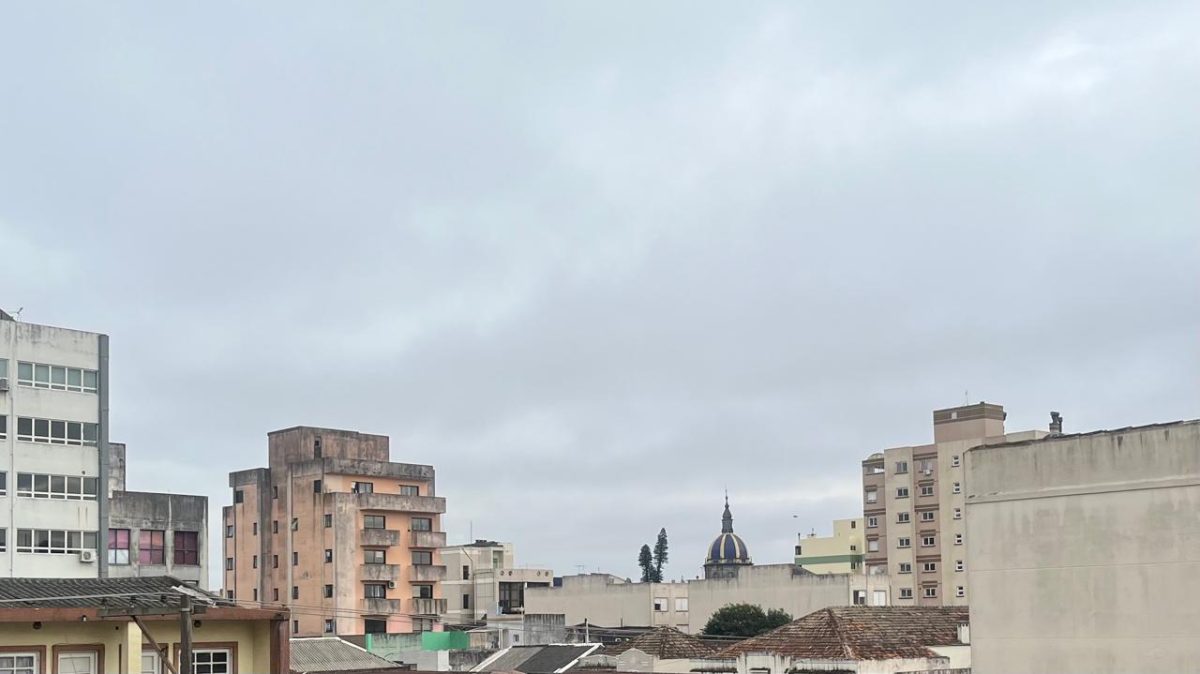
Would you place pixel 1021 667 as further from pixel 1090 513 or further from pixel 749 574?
pixel 749 574

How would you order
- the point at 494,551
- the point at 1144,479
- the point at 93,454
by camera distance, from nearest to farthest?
the point at 1144,479 < the point at 93,454 < the point at 494,551

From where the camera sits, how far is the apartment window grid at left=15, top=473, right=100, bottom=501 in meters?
62.3

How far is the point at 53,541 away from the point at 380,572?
127 ft

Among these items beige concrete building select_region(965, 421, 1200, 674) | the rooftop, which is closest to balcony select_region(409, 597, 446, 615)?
the rooftop

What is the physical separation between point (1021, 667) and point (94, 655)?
24385mm

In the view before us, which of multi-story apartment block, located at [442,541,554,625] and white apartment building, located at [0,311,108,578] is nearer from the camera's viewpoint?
white apartment building, located at [0,311,108,578]

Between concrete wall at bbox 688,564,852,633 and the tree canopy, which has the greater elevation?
concrete wall at bbox 688,564,852,633

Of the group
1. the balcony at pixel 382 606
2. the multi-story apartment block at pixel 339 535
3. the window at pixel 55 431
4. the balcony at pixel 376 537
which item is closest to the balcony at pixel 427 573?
the multi-story apartment block at pixel 339 535

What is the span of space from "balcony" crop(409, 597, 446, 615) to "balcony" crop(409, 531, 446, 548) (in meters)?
3.85

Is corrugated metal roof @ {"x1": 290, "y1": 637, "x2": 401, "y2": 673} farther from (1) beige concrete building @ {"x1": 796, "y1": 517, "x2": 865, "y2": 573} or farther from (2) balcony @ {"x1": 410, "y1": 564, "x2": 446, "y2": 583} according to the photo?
(1) beige concrete building @ {"x1": 796, "y1": 517, "x2": 865, "y2": 573}

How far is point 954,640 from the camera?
65.1 meters

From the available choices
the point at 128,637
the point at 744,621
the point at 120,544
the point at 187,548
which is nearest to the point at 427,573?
the point at 744,621

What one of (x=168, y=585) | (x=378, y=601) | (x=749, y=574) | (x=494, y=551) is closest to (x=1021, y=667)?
(x=168, y=585)

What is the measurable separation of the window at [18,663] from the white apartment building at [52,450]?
33.3m
